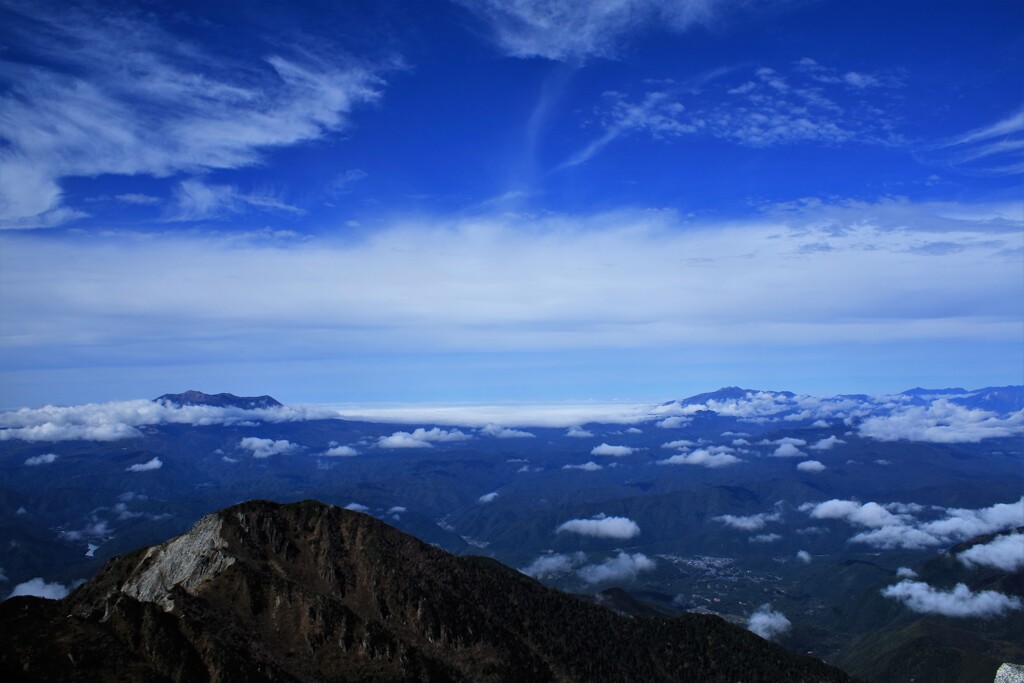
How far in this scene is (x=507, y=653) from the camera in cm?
18875

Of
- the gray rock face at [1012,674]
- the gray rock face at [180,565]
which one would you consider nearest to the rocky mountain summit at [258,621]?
the gray rock face at [180,565]

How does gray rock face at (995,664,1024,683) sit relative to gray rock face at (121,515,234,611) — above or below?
below

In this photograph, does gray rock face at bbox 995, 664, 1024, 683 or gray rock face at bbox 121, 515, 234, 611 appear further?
gray rock face at bbox 121, 515, 234, 611

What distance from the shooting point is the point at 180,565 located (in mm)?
171375

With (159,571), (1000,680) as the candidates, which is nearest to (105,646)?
(159,571)

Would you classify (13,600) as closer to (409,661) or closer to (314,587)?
(314,587)

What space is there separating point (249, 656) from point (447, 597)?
67.6m

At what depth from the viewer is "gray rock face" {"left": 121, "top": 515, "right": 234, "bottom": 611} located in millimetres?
165500

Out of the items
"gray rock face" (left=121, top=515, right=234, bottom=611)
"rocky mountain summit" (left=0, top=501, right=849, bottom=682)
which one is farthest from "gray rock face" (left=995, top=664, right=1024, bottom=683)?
"gray rock face" (left=121, top=515, right=234, bottom=611)

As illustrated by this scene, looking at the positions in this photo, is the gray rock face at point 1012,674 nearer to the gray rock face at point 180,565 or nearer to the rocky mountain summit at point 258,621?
the rocky mountain summit at point 258,621

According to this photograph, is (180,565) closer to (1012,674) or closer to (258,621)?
(258,621)

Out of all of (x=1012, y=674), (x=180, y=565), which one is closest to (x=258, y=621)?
(x=180, y=565)

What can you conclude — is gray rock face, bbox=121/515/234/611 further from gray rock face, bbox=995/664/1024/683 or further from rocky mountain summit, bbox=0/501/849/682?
gray rock face, bbox=995/664/1024/683

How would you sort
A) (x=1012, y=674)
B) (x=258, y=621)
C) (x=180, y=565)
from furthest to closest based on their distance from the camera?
(x=180, y=565)
(x=258, y=621)
(x=1012, y=674)
